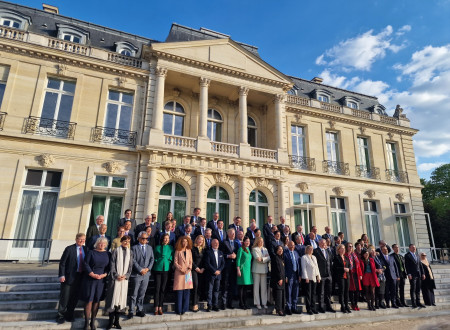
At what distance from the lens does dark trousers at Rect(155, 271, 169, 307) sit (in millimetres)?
5371

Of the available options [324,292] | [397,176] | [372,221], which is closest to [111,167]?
[324,292]

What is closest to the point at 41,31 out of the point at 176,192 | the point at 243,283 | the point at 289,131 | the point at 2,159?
the point at 2,159

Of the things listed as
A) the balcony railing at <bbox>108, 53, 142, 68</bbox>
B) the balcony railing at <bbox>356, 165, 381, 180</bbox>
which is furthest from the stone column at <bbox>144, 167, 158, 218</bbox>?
the balcony railing at <bbox>356, 165, 381, 180</bbox>

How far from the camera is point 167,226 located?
20.5 feet

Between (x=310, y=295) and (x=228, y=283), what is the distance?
6.13 ft

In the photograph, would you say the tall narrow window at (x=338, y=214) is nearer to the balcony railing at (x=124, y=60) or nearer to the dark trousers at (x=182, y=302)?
the dark trousers at (x=182, y=302)

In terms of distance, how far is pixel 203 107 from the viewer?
13242 mm

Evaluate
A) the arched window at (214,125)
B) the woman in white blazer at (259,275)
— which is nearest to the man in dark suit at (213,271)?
the woman in white blazer at (259,275)

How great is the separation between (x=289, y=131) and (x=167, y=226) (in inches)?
438

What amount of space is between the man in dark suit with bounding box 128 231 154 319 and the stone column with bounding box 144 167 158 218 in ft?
19.1

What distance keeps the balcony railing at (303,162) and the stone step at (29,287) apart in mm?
12084

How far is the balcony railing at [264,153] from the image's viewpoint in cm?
1377

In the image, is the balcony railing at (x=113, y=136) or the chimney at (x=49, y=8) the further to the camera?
the chimney at (x=49, y=8)

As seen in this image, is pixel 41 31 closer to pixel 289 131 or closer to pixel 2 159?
pixel 2 159
